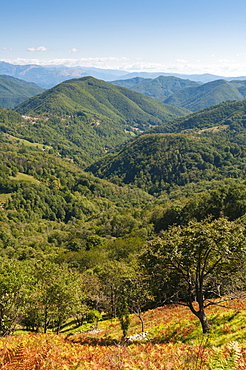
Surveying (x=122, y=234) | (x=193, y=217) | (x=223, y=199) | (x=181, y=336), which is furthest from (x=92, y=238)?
(x=181, y=336)

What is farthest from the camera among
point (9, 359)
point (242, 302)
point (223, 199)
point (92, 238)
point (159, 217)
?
point (159, 217)

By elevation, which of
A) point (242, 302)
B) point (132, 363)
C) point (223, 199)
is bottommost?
point (223, 199)

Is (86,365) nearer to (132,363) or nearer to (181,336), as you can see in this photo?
(132,363)

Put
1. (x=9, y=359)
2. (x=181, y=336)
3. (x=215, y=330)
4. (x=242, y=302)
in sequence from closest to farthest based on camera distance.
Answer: (x=9, y=359)
(x=215, y=330)
(x=181, y=336)
(x=242, y=302)

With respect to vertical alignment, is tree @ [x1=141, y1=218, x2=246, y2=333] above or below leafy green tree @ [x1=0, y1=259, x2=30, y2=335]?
above

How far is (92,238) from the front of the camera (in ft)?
457

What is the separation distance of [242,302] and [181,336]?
768 cm

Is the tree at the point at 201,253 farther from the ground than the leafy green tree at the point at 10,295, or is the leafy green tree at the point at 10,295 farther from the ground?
the tree at the point at 201,253

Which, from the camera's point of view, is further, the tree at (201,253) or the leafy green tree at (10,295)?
the leafy green tree at (10,295)

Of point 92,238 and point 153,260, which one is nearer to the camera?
point 153,260

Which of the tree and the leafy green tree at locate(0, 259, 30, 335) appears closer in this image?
the tree

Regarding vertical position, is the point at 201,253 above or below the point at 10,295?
above

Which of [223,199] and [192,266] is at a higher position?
[192,266]

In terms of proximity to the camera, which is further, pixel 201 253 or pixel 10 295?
pixel 10 295
